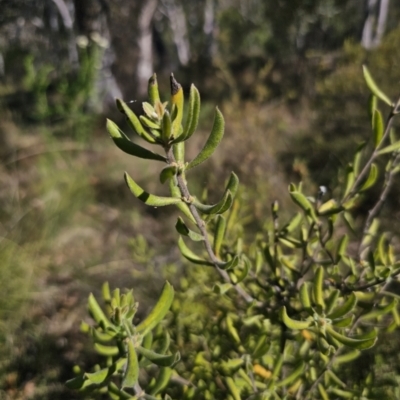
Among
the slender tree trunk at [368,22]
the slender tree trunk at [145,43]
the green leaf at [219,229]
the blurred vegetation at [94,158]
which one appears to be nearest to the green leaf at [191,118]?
the green leaf at [219,229]

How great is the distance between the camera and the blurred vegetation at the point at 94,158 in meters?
2.20

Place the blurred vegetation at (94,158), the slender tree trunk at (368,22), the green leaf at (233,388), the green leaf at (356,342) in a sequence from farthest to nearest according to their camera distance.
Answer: the slender tree trunk at (368,22) → the blurred vegetation at (94,158) → the green leaf at (233,388) → the green leaf at (356,342)

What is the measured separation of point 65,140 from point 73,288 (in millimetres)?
2341

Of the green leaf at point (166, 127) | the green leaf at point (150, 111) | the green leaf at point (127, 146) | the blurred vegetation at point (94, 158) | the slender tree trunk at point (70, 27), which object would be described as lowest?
the blurred vegetation at point (94, 158)

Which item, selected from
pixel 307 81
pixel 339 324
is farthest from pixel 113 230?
pixel 307 81

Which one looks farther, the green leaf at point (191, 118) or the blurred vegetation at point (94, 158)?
the blurred vegetation at point (94, 158)

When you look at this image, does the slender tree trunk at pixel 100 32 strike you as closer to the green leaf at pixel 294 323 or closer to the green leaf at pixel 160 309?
the green leaf at pixel 160 309

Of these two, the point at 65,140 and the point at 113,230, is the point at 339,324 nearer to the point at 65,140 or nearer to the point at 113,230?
the point at 113,230

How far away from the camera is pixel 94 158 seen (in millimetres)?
4336

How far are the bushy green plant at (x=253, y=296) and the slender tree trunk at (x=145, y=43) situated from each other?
15.3 ft

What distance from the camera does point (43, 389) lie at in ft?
5.91

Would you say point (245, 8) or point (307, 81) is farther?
point (245, 8)

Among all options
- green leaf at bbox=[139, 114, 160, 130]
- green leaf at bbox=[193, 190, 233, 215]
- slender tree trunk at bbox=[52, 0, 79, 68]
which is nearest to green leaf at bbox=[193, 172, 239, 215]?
green leaf at bbox=[193, 190, 233, 215]

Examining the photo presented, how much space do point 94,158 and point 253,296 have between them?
376 centimetres
